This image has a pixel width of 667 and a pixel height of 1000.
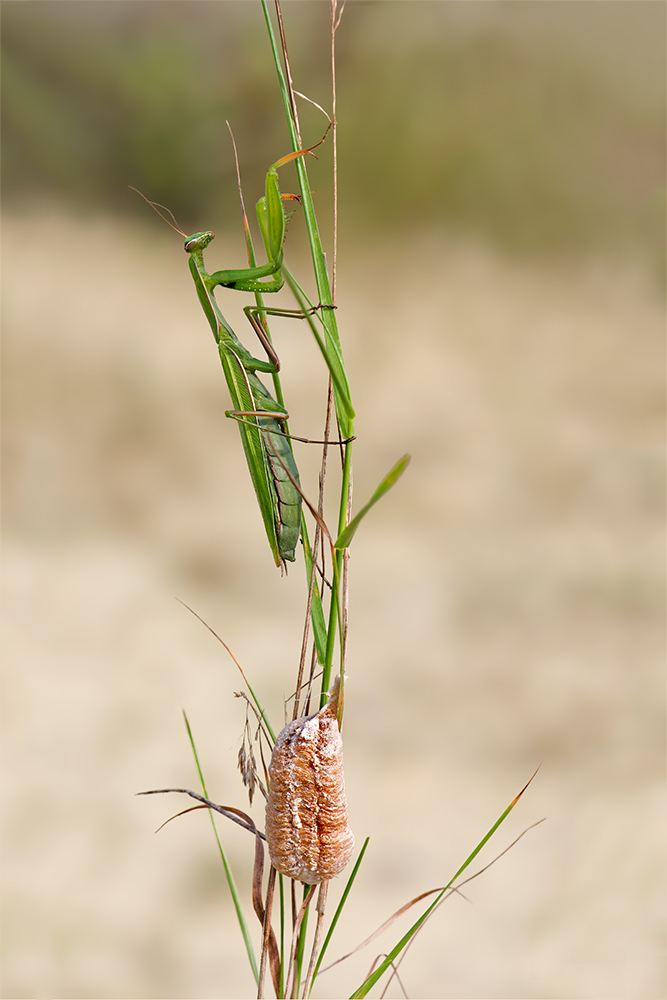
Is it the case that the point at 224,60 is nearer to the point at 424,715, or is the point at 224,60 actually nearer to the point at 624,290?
the point at 624,290

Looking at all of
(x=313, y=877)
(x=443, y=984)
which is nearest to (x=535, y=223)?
(x=443, y=984)

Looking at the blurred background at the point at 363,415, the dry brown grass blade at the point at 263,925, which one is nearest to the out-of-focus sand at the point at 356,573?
the blurred background at the point at 363,415

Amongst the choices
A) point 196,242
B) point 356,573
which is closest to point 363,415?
point 356,573

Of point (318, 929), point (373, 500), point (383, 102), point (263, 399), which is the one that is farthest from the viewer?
point (383, 102)

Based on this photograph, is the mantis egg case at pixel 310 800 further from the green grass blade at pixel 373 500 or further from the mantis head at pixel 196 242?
the mantis head at pixel 196 242

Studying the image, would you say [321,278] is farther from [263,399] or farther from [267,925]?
[267,925]

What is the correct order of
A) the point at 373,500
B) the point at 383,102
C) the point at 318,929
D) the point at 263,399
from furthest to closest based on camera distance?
1. the point at 383,102
2. the point at 263,399
3. the point at 318,929
4. the point at 373,500
